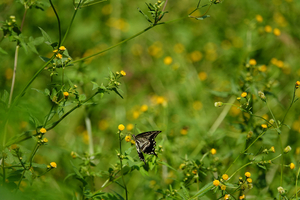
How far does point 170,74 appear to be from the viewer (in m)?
4.05

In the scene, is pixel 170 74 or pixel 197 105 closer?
pixel 197 105

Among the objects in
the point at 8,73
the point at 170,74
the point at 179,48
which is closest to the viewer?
the point at 8,73

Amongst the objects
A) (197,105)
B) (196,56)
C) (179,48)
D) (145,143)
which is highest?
(145,143)

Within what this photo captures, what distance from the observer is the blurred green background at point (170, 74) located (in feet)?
9.78

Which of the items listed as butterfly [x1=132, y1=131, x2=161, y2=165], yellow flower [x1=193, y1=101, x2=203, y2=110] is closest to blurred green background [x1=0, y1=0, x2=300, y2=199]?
yellow flower [x1=193, y1=101, x2=203, y2=110]

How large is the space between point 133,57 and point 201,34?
1353 millimetres

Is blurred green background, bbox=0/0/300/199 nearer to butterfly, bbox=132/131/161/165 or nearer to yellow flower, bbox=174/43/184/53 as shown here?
yellow flower, bbox=174/43/184/53

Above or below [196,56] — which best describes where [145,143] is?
above

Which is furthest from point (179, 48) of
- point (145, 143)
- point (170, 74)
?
point (145, 143)

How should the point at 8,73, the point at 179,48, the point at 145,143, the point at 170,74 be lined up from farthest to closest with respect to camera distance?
the point at 179,48
the point at 170,74
the point at 8,73
the point at 145,143

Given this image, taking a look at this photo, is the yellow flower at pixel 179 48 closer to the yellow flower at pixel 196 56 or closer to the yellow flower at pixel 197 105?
the yellow flower at pixel 196 56

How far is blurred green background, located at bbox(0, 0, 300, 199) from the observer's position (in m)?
2.98

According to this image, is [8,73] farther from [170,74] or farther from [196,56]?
[196,56]

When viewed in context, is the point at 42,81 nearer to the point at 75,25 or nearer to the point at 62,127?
the point at 62,127
